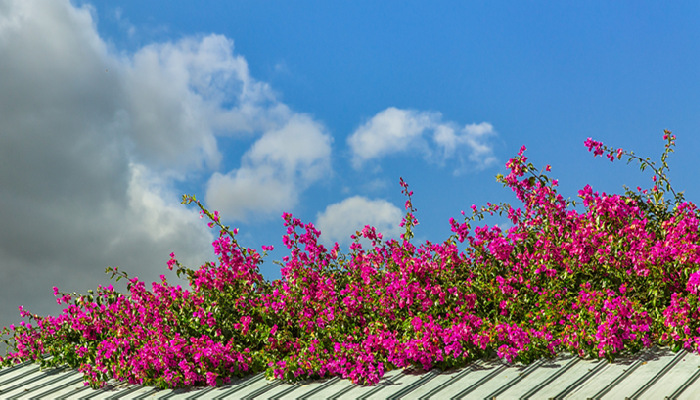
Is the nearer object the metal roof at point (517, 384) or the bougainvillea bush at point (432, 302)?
the metal roof at point (517, 384)

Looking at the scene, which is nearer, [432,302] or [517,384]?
[517,384]

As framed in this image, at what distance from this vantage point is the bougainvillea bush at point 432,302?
22.0 feet

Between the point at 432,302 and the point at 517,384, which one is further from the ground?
the point at 432,302

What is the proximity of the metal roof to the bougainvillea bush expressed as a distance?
0.15 m

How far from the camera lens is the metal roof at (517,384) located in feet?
18.2

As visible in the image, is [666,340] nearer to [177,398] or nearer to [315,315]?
[315,315]

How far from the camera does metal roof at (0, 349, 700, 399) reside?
554 centimetres

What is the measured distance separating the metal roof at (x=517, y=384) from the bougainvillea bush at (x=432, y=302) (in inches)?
6.1

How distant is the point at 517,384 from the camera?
19.8 ft

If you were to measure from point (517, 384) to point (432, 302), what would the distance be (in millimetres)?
1816

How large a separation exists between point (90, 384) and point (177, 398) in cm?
192

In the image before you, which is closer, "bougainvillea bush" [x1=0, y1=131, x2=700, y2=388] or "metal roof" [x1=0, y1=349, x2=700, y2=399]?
"metal roof" [x1=0, y1=349, x2=700, y2=399]

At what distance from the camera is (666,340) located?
20.9 feet

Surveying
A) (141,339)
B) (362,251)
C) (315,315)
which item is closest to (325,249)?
(362,251)
